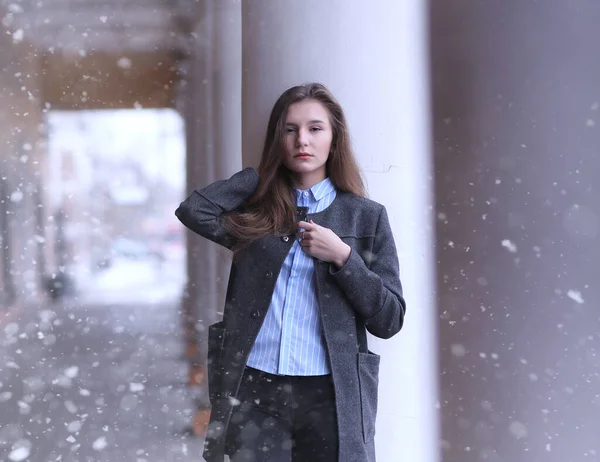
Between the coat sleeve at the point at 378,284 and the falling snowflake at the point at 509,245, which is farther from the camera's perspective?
the falling snowflake at the point at 509,245

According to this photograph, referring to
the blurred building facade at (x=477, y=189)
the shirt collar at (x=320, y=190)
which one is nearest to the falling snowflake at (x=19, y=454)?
the blurred building facade at (x=477, y=189)

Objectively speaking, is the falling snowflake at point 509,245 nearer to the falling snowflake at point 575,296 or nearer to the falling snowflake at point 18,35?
the falling snowflake at point 575,296

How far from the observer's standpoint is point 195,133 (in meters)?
1.58

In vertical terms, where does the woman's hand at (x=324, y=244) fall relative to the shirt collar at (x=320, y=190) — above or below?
below

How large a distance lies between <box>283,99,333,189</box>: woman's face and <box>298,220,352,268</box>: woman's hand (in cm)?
8

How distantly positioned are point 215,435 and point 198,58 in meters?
1.01

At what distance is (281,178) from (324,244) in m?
0.12

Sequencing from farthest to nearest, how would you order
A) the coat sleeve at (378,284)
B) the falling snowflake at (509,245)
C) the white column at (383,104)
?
the falling snowflake at (509,245)
the white column at (383,104)
the coat sleeve at (378,284)

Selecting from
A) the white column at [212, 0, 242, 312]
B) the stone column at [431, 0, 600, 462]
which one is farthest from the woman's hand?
the white column at [212, 0, 242, 312]

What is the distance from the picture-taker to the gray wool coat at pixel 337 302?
2.28ft

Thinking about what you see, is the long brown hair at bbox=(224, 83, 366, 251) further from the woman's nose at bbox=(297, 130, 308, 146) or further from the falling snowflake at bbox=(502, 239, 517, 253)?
the falling snowflake at bbox=(502, 239, 517, 253)

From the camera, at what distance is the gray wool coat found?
695mm

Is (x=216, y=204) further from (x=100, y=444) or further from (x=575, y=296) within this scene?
(x=100, y=444)

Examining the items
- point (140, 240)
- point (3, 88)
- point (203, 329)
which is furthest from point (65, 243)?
point (203, 329)
